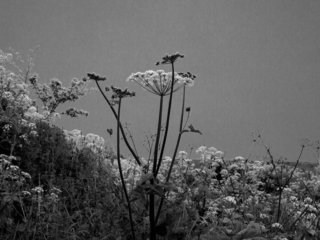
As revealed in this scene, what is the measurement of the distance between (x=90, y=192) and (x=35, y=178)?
1941 millimetres

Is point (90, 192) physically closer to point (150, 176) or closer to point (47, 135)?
point (47, 135)

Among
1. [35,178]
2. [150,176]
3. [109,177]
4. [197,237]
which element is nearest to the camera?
[150,176]

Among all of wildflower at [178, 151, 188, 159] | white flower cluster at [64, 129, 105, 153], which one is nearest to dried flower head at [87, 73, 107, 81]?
wildflower at [178, 151, 188, 159]

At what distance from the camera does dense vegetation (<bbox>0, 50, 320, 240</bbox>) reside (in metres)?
4.71

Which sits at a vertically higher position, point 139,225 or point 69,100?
point 69,100

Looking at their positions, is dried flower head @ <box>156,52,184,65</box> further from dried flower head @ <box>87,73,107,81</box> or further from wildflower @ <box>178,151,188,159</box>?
wildflower @ <box>178,151,188,159</box>

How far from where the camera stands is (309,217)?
27.0ft

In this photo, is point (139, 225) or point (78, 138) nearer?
point (139, 225)

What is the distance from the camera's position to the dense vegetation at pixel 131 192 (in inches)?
186

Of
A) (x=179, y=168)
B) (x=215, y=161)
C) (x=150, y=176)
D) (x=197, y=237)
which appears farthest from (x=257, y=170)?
(x=150, y=176)

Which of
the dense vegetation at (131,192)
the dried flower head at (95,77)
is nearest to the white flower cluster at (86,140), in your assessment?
the dense vegetation at (131,192)

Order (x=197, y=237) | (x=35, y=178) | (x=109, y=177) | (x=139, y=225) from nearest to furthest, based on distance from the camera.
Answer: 1. (x=197, y=237)
2. (x=139, y=225)
3. (x=35, y=178)
4. (x=109, y=177)

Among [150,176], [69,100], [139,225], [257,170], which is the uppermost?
[69,100]

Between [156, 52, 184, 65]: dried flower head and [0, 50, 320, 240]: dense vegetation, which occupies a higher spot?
[156, 52, 184, 65]: dried flower head
